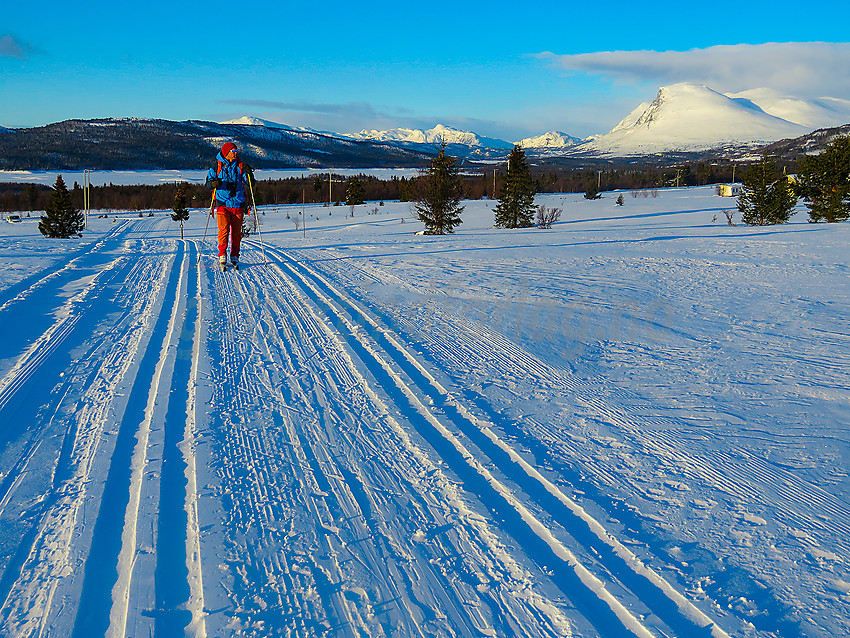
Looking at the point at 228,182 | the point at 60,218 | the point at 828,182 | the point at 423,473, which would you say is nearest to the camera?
the point at 423,473

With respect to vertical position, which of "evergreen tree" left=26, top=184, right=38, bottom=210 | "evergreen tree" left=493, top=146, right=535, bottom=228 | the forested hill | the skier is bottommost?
the skier

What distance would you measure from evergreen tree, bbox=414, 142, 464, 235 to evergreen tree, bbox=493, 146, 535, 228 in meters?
3.97

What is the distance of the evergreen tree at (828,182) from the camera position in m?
21.5

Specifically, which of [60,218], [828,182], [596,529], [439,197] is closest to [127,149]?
[60,218]

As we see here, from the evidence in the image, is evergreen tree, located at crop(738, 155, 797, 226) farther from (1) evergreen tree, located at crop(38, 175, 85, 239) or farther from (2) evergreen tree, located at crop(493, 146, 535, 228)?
(1) evergreen tree, located at crop(38, 175, 85, 239)

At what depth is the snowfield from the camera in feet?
6.10

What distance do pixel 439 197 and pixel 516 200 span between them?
540cm

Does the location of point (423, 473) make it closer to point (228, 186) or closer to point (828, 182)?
point (228, 186)

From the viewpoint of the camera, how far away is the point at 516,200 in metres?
26.1

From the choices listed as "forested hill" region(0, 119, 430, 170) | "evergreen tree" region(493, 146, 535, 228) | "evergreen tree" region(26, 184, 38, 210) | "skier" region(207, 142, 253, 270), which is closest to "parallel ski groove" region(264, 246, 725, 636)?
"skier" region(207, 142, 253, 270)

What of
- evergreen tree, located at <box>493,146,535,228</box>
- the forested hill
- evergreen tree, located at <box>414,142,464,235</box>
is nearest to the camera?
evergreen tree, located at <box>414,142,464,235</box>

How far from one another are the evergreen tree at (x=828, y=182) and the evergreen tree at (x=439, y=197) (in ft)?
48.5

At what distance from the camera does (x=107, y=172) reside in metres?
135

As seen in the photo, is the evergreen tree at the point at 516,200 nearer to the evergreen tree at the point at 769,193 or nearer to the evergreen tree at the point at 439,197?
the evergreen tree at the point at 439,197
